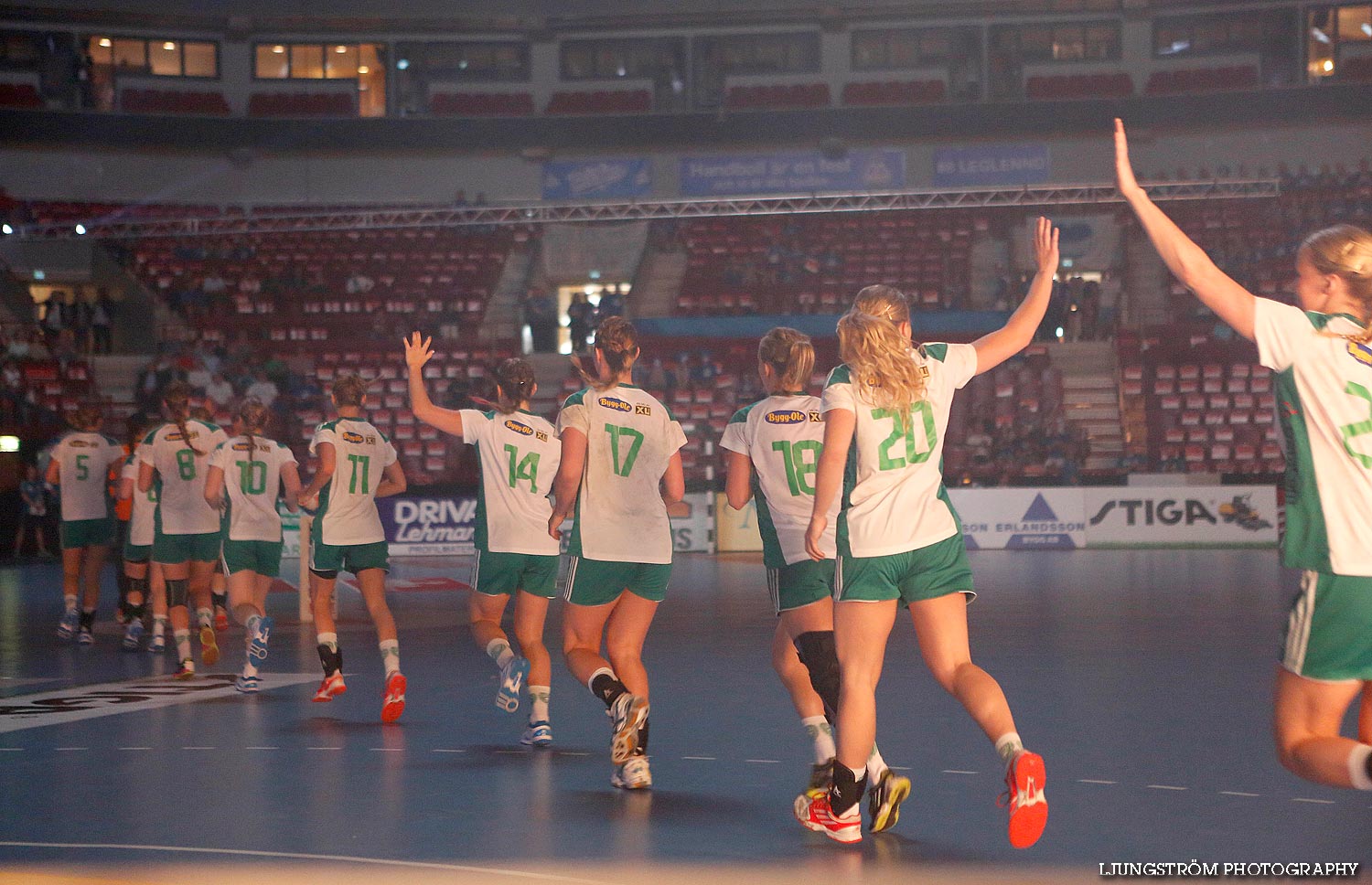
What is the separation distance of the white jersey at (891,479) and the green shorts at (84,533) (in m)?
9.15

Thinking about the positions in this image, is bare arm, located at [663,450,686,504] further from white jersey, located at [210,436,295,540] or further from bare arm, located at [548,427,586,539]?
white jersey, located at [210,436,295,540]

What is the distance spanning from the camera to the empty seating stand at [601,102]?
35.3m

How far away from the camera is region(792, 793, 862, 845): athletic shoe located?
Answer: 4.67m

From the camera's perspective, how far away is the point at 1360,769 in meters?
3.46

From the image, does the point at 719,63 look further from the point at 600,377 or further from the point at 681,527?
the point at 600,377

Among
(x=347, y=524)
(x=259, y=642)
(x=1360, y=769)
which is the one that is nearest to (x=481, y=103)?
(x=259, y=642)

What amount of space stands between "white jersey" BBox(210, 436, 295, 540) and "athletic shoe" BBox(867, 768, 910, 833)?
5.41m

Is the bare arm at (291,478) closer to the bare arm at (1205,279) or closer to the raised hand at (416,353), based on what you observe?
the raised hand at (416,353)

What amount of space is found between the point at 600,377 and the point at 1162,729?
3.26 meters

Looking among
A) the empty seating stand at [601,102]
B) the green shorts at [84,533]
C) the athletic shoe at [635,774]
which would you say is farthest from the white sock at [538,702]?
the empty seating stand at [601,102]

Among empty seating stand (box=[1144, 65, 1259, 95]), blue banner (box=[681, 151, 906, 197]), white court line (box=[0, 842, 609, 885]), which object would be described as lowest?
white court line (box=[0, 842, 609, 885])

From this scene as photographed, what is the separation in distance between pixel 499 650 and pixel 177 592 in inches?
168

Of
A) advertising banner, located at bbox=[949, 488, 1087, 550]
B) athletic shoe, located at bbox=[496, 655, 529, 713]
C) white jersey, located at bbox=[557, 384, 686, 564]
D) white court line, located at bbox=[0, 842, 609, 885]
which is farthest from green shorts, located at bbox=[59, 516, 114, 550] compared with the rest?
advertising banner, located at bbox=[949, 488, 1087, 550]

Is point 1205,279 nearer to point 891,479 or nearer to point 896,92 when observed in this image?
point 891,479
